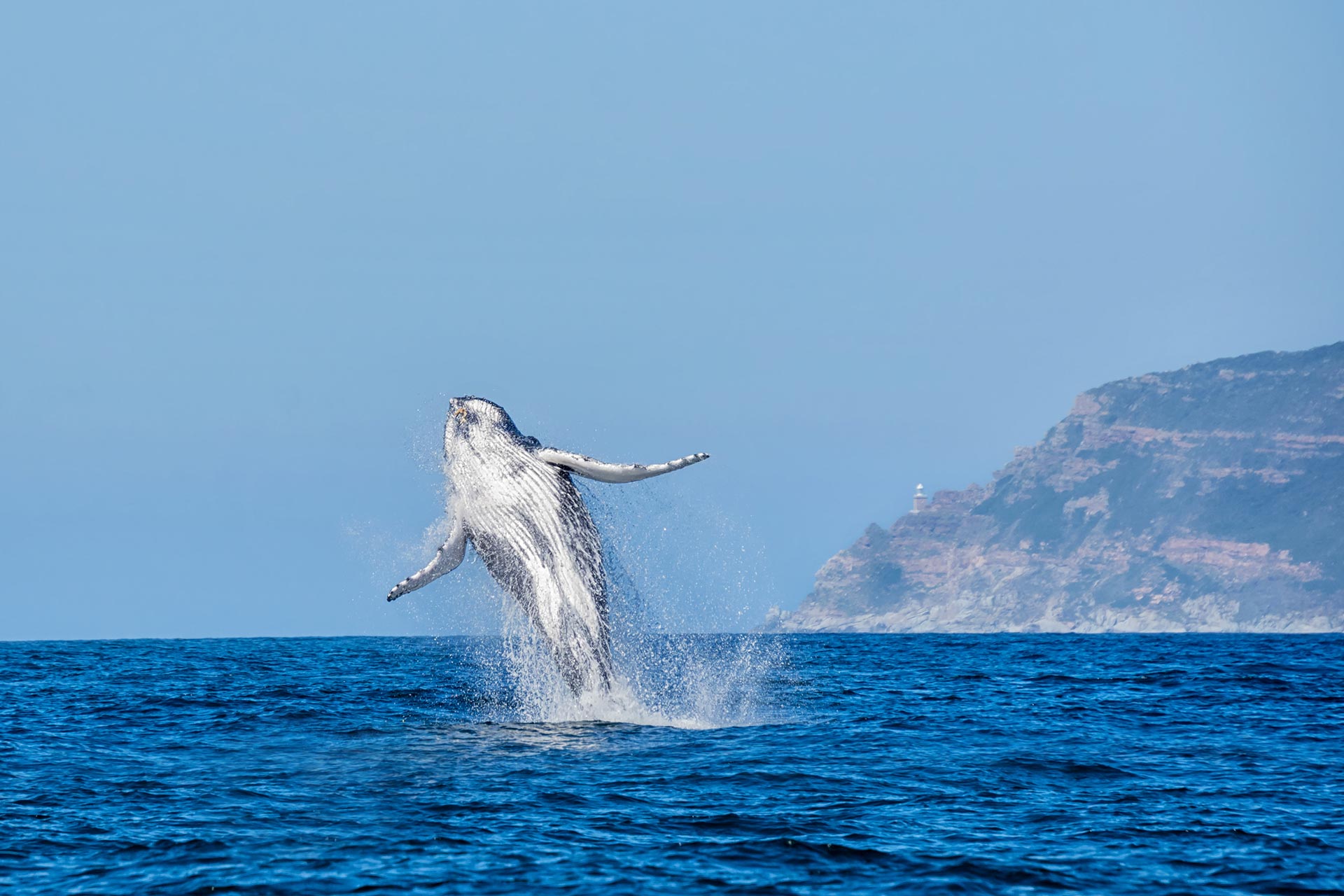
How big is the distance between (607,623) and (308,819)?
579cm

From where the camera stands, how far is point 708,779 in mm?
13570

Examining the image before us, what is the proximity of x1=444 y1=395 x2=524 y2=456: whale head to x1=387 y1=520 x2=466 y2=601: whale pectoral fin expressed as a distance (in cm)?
111

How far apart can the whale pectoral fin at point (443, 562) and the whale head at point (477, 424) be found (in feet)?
3.64

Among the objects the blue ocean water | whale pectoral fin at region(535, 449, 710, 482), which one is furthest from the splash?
whale pectoral fin at region(535, 449, 710, 482)

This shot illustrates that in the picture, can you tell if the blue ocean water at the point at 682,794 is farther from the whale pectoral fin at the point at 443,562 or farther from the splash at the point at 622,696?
the whale pectoral fin at the point at 443,562

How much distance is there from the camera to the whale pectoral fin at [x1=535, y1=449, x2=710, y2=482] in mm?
14875

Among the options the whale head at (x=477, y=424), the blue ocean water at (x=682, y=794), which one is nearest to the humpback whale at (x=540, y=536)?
the whale head at (x=477, y=424)

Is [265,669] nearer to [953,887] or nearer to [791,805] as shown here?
[791,805]

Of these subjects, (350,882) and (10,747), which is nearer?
(350,882)

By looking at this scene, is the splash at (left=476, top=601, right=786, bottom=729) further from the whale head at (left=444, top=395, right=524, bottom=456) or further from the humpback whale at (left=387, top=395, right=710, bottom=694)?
the whale head at (left=444, top=395, right=524, bottom=456)

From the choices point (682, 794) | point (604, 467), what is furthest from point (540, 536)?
point (682, 794)

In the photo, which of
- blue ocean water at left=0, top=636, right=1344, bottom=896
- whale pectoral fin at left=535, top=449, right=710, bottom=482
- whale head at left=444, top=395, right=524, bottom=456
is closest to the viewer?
blue ocean water at left=0, top=636, right=1344, bottom=896

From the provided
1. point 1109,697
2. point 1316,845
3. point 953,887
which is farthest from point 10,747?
point 1109,697

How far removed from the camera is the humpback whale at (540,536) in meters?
16.4
